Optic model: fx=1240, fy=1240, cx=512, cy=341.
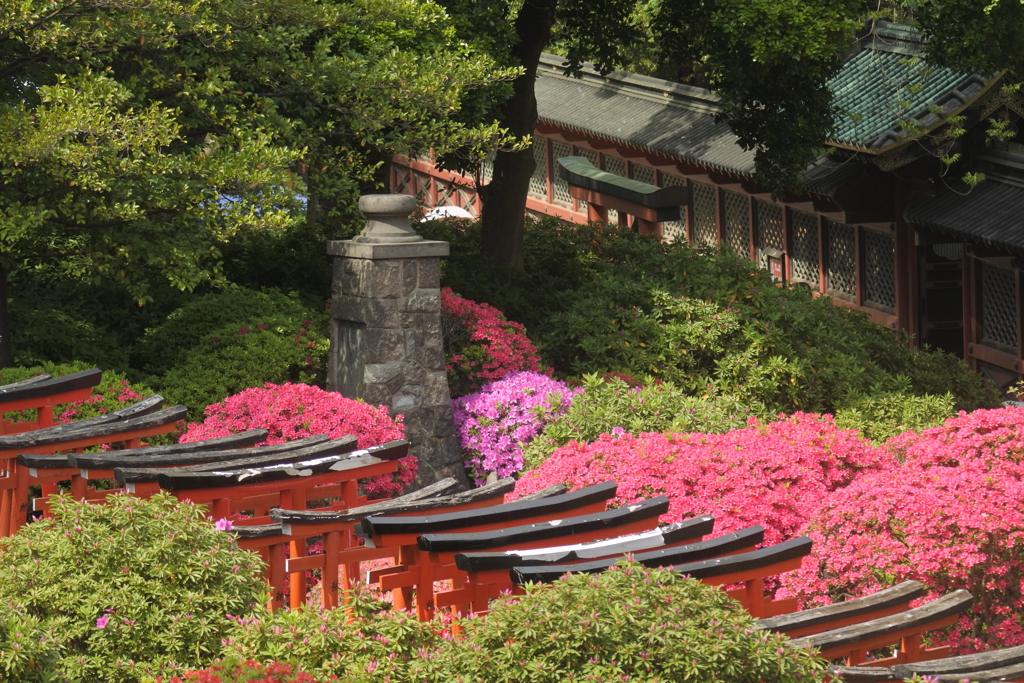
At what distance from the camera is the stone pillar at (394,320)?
375 inches

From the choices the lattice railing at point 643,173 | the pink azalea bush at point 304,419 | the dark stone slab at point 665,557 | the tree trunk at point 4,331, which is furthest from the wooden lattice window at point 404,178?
the dark stone slab at point 665,557

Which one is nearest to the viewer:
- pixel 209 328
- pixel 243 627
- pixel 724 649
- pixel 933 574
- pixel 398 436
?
pixel 724 649

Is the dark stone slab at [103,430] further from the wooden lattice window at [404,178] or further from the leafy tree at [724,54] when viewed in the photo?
the wooden lattice window at [404,178]

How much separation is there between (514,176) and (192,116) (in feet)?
14.6

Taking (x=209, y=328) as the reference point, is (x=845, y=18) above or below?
above

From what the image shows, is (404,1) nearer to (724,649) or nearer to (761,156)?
(761,156)

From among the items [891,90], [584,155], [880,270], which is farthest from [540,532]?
[584,155]

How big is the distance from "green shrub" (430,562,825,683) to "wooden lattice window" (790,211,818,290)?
15.9 meters

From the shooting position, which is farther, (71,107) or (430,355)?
(430,355)

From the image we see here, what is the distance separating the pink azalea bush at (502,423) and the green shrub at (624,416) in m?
0.15

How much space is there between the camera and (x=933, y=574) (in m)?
6.61

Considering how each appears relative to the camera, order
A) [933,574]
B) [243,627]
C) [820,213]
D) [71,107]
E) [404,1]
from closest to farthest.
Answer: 1. [243,627]
2. [933,574]
3. [71,107]
4. [404,1]
5. [820,213]

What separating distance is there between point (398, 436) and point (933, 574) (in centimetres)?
414

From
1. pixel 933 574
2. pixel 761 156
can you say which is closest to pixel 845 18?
pixel 761 156
